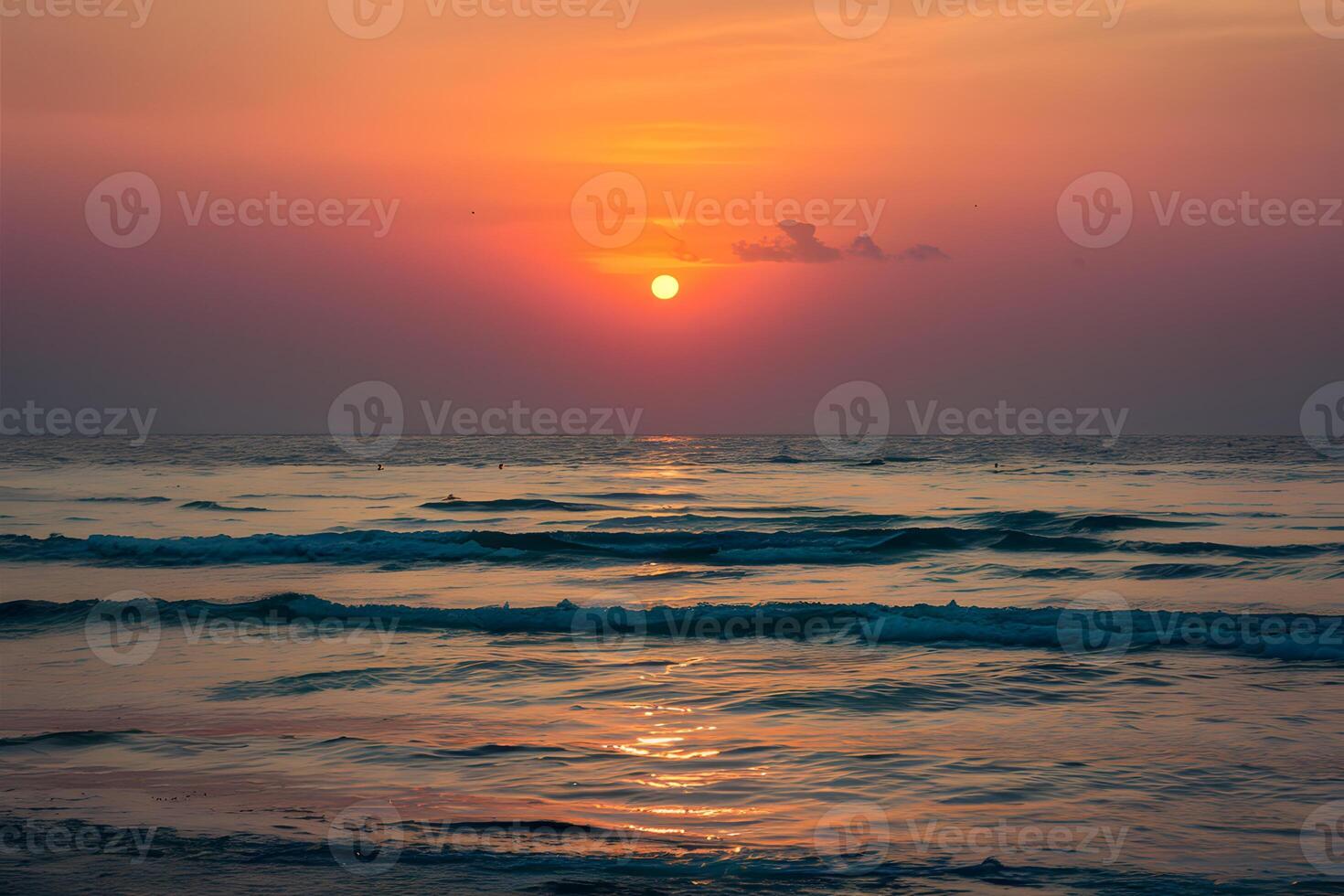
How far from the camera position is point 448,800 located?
413 inches

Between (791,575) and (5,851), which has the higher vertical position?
(791,575)

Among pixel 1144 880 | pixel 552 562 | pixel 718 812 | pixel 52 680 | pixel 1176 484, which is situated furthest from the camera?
pixel 1176 484

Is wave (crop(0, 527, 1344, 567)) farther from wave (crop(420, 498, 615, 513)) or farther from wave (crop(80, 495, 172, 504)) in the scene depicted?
wave (crop(80, 495, 172, 504))

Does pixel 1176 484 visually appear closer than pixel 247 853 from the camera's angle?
No

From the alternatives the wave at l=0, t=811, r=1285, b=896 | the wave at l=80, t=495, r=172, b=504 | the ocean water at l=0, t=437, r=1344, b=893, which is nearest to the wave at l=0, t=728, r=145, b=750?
the ocean water at l=0, t=437, r=1344, b=893

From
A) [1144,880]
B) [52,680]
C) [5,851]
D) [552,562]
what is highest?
[552,562]

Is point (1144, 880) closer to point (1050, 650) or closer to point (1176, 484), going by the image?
point (1050, 650)

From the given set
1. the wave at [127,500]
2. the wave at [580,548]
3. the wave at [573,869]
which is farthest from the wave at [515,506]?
the wave at [573,869]

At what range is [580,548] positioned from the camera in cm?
3947

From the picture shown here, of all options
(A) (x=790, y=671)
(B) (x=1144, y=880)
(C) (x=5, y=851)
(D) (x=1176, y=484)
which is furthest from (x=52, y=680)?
(D) (x=1176, y=484)

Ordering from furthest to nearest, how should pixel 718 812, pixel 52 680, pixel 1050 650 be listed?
pixel 1050 650, pixel 52 680, pixel 718 812

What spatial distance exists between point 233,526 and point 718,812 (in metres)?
39.1

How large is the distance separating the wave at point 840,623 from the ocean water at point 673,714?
0.41 feet

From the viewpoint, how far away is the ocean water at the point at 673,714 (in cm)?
897
